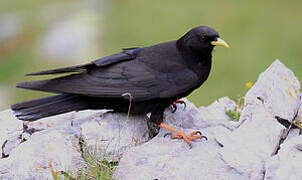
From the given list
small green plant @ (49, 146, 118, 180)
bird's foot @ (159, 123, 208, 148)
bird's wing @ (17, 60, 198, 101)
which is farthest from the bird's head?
small green plant @ (49, 146, 118, 180)

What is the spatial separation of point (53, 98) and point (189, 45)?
5.65 feet

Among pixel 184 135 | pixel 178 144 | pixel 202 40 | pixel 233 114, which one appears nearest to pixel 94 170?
pixel 178 144

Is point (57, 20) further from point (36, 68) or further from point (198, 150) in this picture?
point (198, 150)

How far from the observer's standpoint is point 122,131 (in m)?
5.37

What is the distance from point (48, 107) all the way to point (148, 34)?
11325 mm

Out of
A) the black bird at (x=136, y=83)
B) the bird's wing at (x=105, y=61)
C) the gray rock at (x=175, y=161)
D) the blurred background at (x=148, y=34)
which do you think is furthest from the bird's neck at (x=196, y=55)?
the blurred background at (x=148, y=34)

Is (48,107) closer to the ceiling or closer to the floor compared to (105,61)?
closer to the floor

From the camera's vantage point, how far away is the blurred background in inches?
537

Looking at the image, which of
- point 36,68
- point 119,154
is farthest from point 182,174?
point 36,68

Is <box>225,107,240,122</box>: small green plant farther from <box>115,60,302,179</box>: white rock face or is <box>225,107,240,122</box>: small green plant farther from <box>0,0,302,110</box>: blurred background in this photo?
<box>0,0,302,110</box>: blurred background

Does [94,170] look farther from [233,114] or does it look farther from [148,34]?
[148,34]

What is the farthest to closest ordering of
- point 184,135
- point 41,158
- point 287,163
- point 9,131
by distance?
1. point 9,131
2. point 184,135
3. point 41,158
4. point 287,163

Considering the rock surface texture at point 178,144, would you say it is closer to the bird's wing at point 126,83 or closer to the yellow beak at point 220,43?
the bird's wing at point 126,83

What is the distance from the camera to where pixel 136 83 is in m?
5.33
